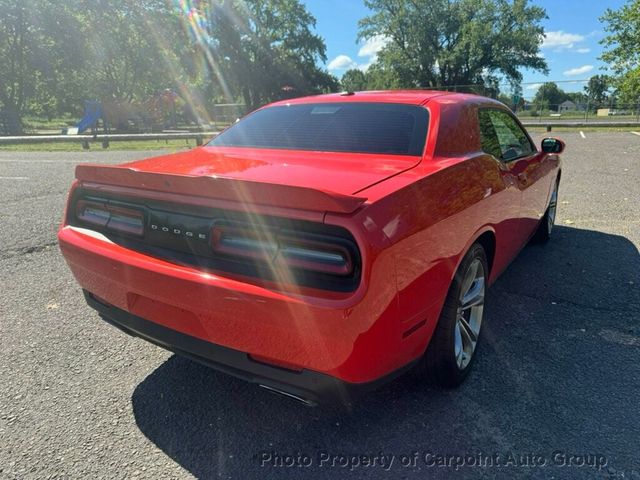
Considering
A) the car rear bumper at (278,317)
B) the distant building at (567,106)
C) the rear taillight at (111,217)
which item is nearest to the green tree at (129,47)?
the distant building at (567,106)

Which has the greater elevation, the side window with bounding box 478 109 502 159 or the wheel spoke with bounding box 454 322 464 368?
the side window with bounding box 478 109 502 159

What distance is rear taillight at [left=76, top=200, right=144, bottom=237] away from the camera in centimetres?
223

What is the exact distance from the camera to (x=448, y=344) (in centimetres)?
231

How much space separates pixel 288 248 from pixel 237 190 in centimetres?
33

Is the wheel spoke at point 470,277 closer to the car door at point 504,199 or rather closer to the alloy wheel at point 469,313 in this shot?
the alloy wheel at point 469,313

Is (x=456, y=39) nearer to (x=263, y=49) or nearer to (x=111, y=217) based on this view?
(x=263, y=49)

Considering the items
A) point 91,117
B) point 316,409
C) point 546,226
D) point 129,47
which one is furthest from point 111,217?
point 129,47

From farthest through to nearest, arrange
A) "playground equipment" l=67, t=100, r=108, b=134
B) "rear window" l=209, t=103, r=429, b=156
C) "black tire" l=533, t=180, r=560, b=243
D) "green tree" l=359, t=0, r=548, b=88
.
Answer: "green tree" l=359, t=0, r=548, b=88 → "playground equipment" l=67, t=100, r=108, b=134 → "black tire" l=533, t=180, r=560, b=243 → "rear window" l=209, t=103, r=429, b=156

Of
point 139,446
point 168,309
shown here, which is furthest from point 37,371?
point 168,309

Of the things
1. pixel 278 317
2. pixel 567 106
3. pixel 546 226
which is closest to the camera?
pixel 278 317

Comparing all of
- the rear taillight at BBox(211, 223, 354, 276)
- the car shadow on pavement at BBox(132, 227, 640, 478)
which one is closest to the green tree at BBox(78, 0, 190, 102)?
the car shadow on pavement at BBox(132, 227, 640, 478)

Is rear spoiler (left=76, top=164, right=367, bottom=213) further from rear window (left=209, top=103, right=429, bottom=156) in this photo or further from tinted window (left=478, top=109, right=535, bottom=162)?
tinted window (left=478, top=109, right=535, bottom=162)

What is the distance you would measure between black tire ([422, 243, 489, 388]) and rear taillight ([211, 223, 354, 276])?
832mm

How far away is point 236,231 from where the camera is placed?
75.0 inches
